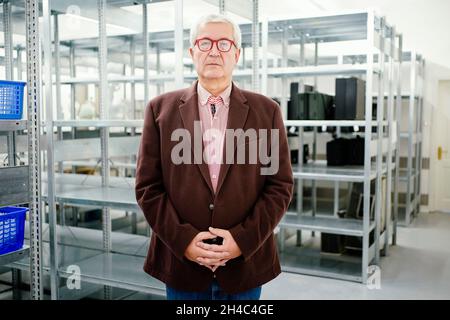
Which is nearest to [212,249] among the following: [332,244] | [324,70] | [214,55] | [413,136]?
[214,55]

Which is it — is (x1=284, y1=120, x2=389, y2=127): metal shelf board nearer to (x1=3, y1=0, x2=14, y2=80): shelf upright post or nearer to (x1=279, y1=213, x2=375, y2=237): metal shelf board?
(x1=279, y1=213, x2=375, y2=237): metal shelf board

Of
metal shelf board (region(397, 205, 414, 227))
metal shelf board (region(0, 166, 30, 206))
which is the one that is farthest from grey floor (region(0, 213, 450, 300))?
metal shelf board (region(0, 166, 30, 206))

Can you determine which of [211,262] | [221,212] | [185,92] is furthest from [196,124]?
[211,262]

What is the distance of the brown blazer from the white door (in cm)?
693

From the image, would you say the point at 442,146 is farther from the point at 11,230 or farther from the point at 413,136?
the point at 11,230

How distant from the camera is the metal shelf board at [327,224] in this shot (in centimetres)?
439

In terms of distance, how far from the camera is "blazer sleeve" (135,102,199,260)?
1.71 m

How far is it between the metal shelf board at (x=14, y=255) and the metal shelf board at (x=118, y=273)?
78 centimetres

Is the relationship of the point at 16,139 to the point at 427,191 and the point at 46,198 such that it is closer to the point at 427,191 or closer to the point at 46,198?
the point at 46,198

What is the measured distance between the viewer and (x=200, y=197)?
5.71 feet

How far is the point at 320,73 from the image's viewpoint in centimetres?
446

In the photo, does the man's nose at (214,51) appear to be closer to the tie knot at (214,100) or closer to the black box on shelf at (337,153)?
the tie knot at (214,100)

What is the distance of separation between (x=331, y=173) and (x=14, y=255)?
304 cm
